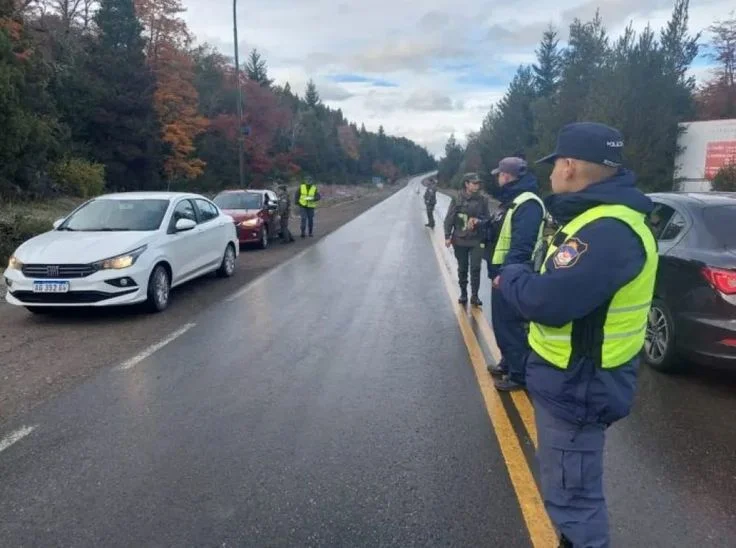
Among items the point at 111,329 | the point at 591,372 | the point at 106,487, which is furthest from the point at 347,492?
the point at 111,329

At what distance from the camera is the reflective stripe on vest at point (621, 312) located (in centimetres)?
227

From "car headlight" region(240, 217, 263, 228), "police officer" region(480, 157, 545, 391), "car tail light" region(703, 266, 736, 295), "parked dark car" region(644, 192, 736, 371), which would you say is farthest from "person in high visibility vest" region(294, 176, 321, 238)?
"car tail light" region(703, 266, 736, 295)

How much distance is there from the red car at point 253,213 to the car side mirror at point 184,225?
6272 millimetres

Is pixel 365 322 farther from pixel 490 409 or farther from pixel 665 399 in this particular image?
pixel 665 399

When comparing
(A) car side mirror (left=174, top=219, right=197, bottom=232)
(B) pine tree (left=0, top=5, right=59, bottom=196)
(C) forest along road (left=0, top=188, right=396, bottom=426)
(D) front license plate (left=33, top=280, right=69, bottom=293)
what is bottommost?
(C) forest along road (left=0, top=188, right=396, bottom=426)

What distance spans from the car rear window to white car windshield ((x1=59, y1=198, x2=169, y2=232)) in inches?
262

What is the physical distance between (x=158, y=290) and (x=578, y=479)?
6801mm

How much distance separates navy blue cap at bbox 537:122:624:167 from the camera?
2352 millimetres

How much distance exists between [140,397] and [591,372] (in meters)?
3.79

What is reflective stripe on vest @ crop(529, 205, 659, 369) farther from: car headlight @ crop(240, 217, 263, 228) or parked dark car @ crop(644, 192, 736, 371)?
car headlight @ crop(240, 217, 263, 228)

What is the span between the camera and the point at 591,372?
Answer: 236cm

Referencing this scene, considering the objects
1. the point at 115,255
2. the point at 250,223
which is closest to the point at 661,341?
the point at 115,255

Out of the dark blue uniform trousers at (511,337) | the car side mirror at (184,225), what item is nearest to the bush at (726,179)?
the car side mirror at (184,225)

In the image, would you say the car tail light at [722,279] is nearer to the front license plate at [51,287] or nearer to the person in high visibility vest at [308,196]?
the front license plate at [51,287]
